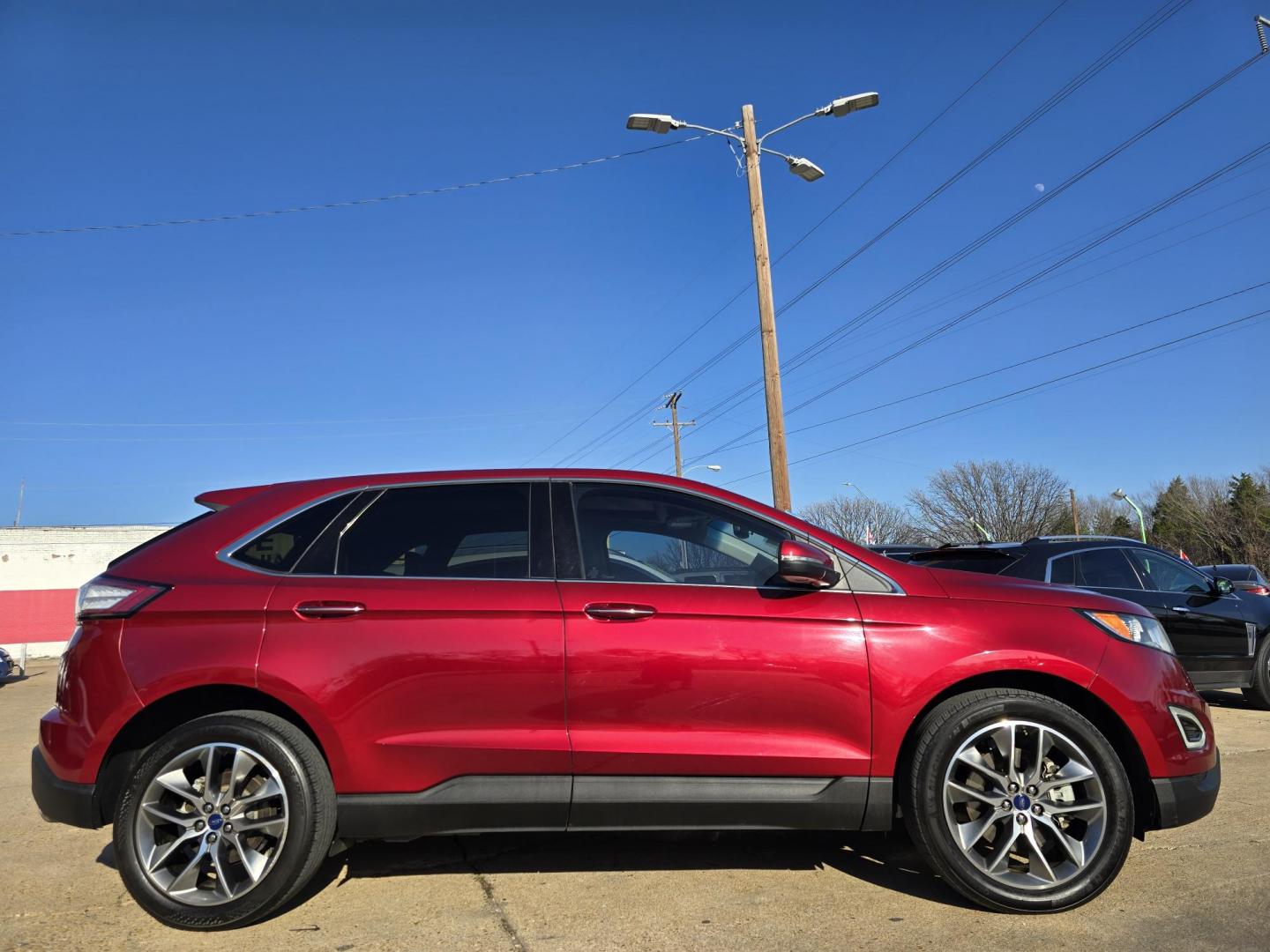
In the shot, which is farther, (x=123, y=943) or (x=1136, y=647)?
(x=1136, y=647)

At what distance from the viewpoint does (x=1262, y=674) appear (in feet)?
26.6

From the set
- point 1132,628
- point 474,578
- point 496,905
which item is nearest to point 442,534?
point 474,578

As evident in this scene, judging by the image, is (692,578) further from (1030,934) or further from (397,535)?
(1030,934)

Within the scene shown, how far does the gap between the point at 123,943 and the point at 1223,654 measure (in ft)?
28.2

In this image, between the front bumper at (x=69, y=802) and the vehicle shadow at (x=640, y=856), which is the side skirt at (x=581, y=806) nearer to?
the vehicle shadow at (x=640, y=856)

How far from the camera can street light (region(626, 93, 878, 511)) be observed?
11.9 meters

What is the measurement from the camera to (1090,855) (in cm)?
331

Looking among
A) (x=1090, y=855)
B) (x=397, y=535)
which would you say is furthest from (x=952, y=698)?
(x=397, y=535)

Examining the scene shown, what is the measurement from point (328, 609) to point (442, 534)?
542 mm

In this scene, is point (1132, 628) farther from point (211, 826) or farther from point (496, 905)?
point (211, 826)

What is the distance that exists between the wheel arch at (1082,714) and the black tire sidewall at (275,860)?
2.26 meters

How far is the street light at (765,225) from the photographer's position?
11.9 meters

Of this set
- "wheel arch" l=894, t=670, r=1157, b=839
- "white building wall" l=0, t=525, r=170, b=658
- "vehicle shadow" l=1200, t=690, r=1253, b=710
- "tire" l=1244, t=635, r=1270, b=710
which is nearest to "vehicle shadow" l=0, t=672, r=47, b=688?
"white building wall" l=0, t=525, r=170, b=658

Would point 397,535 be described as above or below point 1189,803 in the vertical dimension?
above
